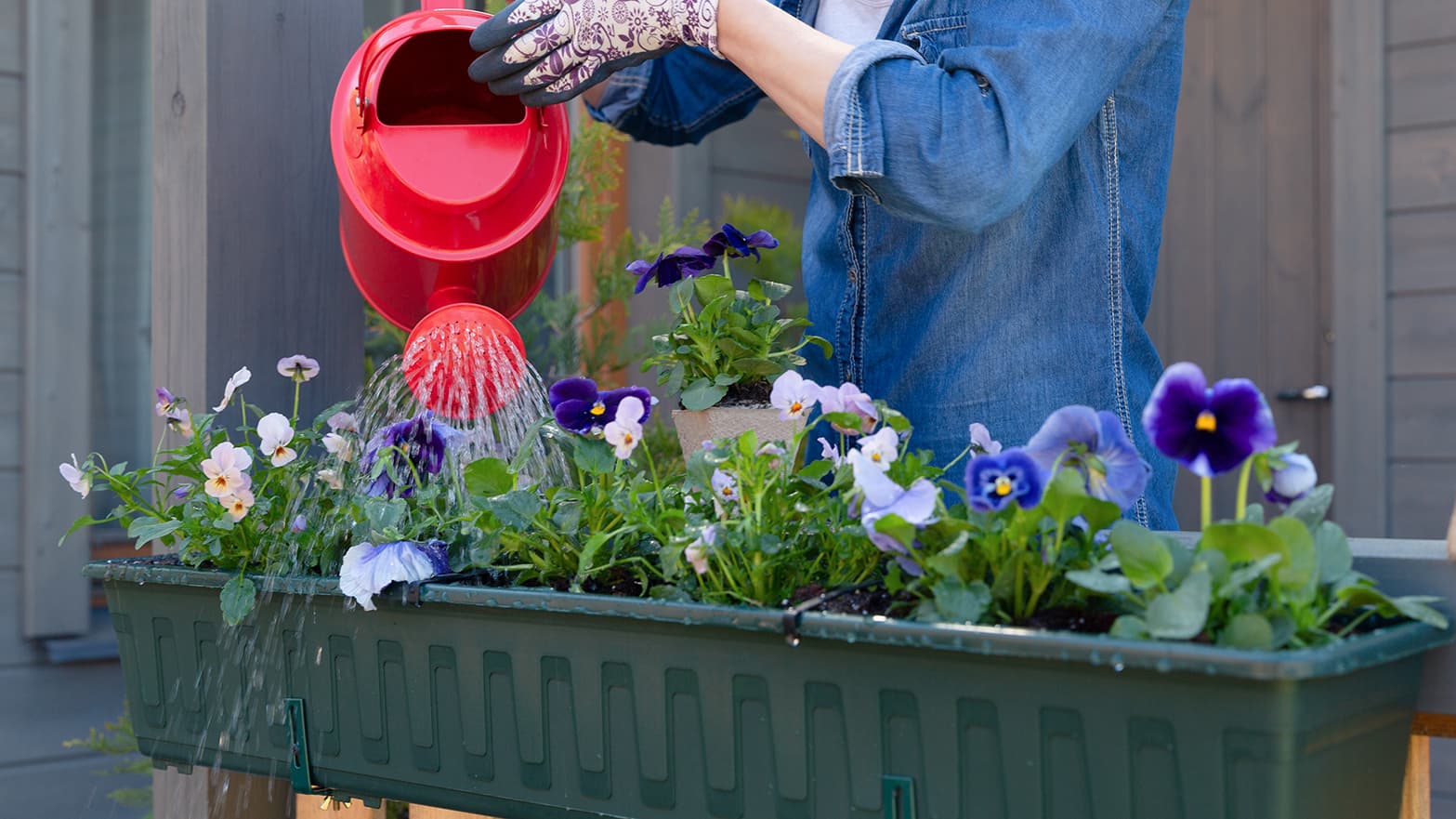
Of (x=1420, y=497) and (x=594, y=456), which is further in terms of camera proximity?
(x=1420, y=497)

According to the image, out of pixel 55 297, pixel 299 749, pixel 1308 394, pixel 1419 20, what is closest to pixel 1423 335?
pixel 1308 394

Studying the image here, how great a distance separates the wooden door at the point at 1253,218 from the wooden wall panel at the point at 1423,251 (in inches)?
6.5

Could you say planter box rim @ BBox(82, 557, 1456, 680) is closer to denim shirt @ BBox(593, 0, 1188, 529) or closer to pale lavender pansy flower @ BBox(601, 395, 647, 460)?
pale lavender pansy flower @ BBox(601, 395, 647, 460)

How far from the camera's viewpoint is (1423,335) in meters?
2.49

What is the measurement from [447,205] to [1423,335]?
2.09 meters

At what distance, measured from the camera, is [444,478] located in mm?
967

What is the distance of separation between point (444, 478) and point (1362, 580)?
1.99 feet

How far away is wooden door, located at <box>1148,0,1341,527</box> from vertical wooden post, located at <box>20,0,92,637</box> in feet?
7.35

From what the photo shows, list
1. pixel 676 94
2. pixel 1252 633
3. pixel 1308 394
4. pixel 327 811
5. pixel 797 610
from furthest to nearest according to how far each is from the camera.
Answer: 1. pixel 1308 394
2. pixel 676 94
3. pixel 327 811
4. pixel 797 610
5. pixel 1252 633

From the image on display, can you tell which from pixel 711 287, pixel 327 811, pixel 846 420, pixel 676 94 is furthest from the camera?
pixel 676 94

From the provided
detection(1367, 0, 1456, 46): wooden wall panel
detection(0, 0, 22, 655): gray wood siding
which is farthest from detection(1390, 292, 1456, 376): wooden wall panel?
detection(0, 0, 22, 655): gray wood siding

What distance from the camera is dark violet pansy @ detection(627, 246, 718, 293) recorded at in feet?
3.39

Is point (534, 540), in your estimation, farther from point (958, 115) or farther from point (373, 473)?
point (958, 115)

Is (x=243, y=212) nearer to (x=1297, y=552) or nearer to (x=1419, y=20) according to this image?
(x=1297, y=552)
